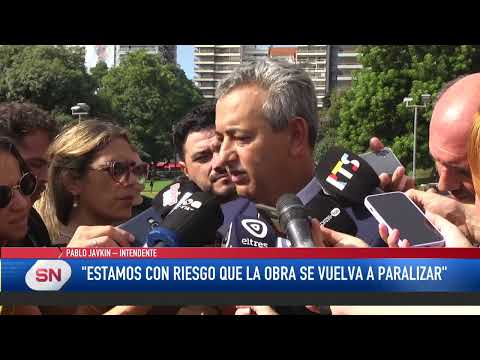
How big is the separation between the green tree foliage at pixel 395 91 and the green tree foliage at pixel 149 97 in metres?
1.12

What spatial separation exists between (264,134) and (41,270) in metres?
1.81

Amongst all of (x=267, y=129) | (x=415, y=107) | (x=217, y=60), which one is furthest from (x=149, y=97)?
(x=415, y=107)

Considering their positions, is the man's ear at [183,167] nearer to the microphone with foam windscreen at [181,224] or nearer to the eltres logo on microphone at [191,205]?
the microphone with foam windscreen at [181,224]

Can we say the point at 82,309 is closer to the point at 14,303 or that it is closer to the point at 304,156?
the point at 14,303

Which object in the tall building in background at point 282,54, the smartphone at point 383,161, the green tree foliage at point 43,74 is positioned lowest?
the smartphone at point 383,161

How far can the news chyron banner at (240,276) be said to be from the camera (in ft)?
18.2

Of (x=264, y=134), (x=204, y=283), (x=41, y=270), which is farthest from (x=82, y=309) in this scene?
(x=264, y=134)

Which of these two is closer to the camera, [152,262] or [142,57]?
[152,262]

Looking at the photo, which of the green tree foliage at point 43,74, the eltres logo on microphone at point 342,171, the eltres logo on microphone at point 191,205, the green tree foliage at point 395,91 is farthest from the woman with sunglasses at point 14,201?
the green tree foliage at point 395,91

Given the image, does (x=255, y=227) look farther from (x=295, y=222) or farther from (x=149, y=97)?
(x=149, y=97)

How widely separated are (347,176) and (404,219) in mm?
484

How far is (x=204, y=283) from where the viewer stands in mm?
5602

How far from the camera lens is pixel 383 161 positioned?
5.71m

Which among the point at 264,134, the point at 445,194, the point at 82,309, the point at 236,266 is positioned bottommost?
the point at 82,309
